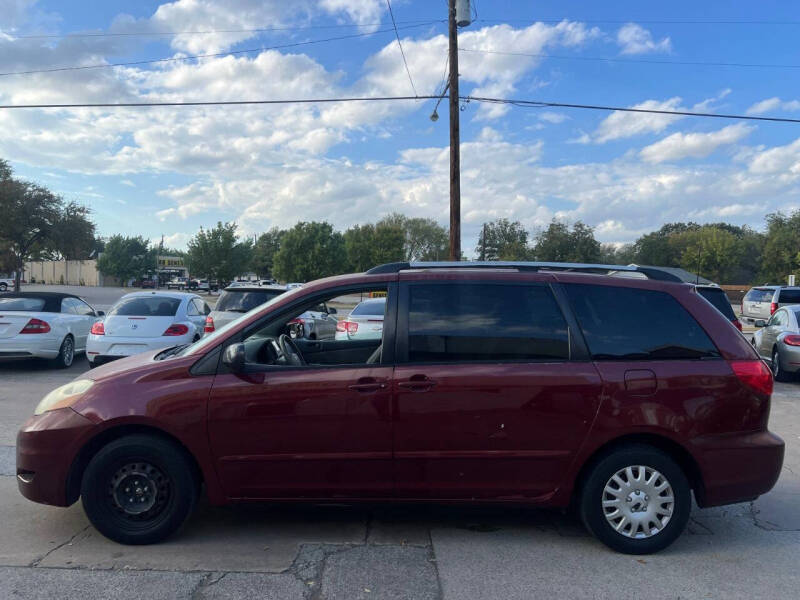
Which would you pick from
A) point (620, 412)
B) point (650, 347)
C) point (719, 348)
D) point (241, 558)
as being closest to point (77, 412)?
point (241, 558)

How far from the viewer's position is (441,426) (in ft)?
12.8

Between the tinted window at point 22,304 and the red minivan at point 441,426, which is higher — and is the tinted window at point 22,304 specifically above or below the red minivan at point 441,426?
above

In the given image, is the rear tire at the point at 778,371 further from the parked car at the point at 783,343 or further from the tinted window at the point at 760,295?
the tinted window at the point at 760,295

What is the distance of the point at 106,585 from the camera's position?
136 inches

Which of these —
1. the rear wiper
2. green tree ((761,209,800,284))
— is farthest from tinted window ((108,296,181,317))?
green tree ((761,209,800,284))

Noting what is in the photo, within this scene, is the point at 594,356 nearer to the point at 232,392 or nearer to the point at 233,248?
the point at 232,392

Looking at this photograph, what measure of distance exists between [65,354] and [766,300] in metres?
19.9

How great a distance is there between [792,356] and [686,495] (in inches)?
334

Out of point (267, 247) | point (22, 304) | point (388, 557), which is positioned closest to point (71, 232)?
point (22, 304)

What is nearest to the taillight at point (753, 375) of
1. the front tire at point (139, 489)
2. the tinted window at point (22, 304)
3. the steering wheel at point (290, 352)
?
the steering wheel at point (290, 352)

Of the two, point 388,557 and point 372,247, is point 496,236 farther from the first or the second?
point 388,557

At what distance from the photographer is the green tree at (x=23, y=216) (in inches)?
1095

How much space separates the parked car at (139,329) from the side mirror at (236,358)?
22.7 feet

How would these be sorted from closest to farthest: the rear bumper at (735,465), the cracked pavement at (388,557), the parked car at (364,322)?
the cracked pavement at (388,557), the rear bumper at (735,465), the parked car at (364,322)
